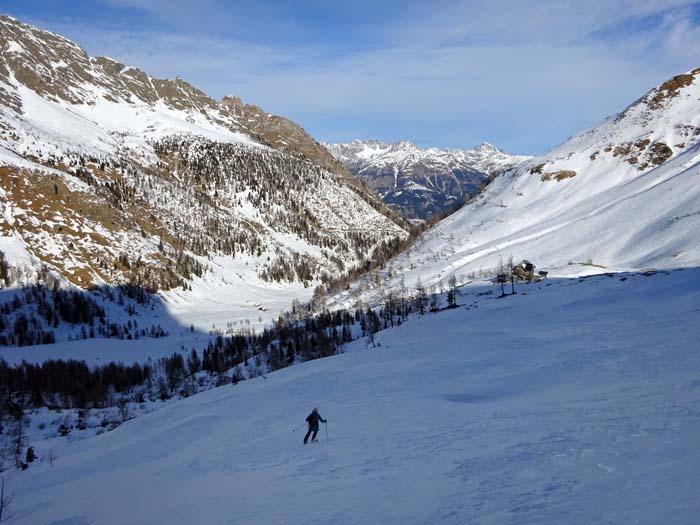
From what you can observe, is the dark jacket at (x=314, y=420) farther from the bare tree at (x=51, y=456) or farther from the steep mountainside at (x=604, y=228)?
the steep mountainside at (x=604, y=228)

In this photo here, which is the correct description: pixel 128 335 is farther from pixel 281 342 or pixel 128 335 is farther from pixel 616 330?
pixel 616 330

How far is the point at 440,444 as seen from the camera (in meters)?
22.2

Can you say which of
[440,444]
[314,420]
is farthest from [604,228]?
[440,444]

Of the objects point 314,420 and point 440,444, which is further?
point 314,420

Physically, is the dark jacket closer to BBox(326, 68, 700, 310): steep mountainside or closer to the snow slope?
the snow slope

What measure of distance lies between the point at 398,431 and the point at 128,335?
16376cm

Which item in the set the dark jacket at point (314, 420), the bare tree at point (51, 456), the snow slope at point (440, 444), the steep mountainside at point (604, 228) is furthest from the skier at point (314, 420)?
the steep mountainside at point (604, 228)

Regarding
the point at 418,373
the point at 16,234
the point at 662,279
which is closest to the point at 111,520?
the point at 418,373

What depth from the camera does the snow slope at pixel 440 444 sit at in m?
14.8

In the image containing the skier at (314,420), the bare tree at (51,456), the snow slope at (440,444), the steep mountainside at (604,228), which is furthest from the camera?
the steep mountainside at (604,228)

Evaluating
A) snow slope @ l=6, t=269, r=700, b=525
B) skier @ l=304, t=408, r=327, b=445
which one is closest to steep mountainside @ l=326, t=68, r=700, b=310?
snow slope @ l=6, t=269, r=700, b=525

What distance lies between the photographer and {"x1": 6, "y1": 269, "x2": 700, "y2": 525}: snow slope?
14.8 meters

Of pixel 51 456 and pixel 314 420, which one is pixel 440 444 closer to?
pixel 314 420

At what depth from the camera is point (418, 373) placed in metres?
43.8
